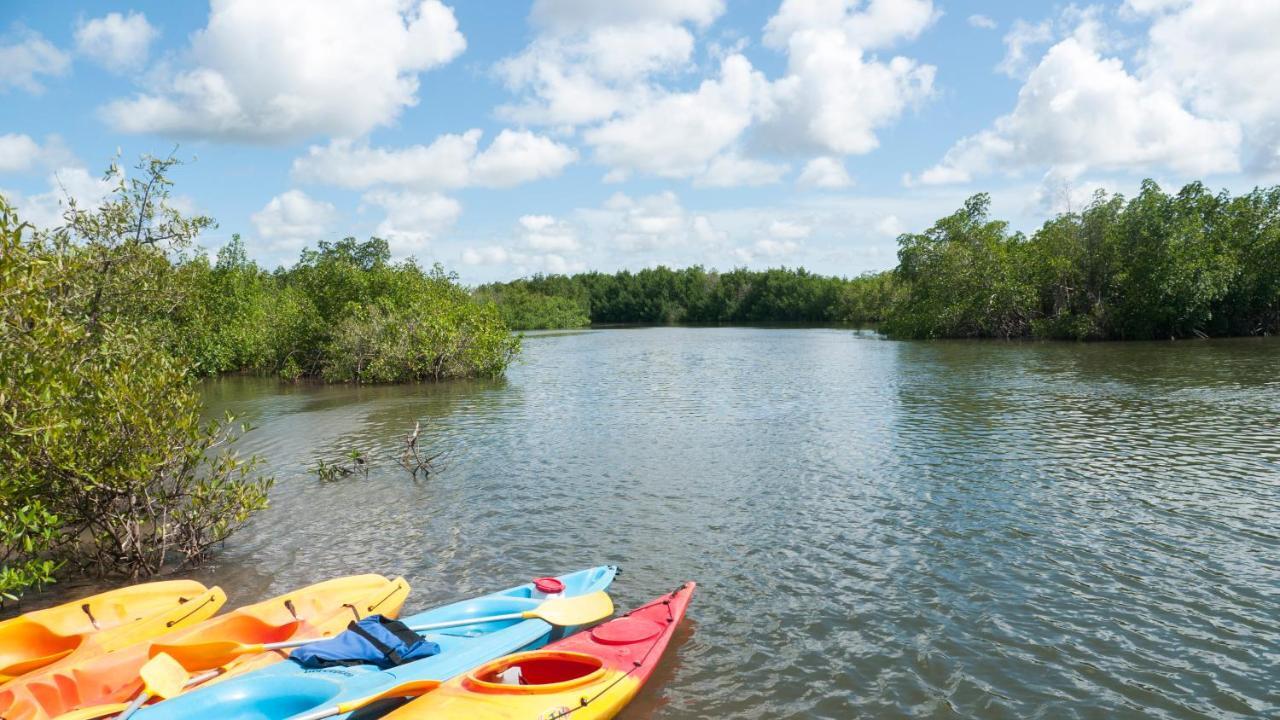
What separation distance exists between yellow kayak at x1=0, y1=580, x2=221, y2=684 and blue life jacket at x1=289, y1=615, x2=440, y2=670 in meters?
2.80

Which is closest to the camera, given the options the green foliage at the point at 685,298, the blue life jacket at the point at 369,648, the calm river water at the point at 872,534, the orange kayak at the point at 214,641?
the orange kayak at the point at 214,641

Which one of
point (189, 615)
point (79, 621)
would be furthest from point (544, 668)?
point (79, 621)

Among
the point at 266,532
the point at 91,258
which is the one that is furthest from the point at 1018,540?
the point at 91,258

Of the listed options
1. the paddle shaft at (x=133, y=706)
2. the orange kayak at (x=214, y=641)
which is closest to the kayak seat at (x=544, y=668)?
the orange kayak at (x=214, y=641)

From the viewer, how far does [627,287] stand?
169 m

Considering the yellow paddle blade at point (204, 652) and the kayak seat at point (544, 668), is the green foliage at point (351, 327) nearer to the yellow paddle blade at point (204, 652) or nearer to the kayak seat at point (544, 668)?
the yellow paddle blade at point (204, 652)

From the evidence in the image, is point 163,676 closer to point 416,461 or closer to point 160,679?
point 160,679

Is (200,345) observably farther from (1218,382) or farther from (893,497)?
(1218,382)

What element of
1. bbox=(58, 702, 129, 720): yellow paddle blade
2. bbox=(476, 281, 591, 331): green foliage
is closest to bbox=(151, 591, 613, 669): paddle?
bbox=(58, 702, 129, 720): yellow paddle blade

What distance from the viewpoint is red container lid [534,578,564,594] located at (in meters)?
10.3

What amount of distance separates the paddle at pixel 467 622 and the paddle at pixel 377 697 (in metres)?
1.55

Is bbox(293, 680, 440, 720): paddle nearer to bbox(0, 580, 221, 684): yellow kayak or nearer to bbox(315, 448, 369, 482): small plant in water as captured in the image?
bbox(0, 580, 221, 684): yellow kayak

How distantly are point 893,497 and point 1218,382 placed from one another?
899 inches

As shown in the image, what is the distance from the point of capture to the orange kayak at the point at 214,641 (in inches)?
292
